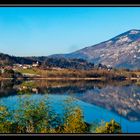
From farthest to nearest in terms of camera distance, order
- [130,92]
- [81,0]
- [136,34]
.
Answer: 1. [136,34]
2. [130,92]
3. [81,0]

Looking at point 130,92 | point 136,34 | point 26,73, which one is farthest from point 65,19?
point 136,34

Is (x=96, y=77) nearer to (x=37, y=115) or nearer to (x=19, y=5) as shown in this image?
(x=37, y=115)

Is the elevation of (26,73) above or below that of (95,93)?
above

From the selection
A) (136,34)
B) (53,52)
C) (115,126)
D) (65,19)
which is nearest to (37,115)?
(115,126)

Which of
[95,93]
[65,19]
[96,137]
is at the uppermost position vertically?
[65,19]

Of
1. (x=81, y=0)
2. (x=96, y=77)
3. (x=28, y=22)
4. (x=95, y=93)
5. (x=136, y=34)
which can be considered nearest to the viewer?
(x=81, y=0)

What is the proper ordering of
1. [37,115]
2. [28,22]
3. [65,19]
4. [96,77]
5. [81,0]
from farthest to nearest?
[28,22]
[65,19]
[96,77]
[37,115]
[81,0]

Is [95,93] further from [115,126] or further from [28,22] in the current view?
[115,126]

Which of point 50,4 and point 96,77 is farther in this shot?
point 96,77

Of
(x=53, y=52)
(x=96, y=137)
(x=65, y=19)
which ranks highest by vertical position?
(x=65, y=19)
